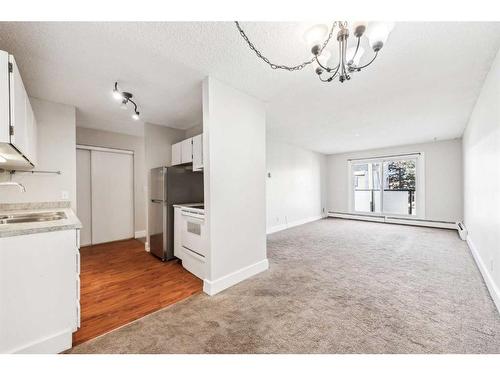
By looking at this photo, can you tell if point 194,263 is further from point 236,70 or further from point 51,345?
point 236,70

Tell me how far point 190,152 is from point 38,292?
214 cm

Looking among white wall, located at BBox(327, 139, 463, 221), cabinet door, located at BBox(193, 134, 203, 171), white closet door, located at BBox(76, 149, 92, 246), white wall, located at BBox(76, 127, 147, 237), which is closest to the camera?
cabinet door, located at BBox(193, 134, 203, 171)

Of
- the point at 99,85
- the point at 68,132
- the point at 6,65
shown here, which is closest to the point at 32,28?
the point at 6,65

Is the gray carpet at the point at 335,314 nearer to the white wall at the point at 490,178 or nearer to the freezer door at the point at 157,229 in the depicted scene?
the white wall at the point at 490,178

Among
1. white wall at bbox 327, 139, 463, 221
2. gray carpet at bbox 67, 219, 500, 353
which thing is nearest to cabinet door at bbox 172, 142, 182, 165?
gray carpet at bbox 67, 219, 500, 353

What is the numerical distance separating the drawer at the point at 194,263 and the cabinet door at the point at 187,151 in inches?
52.2

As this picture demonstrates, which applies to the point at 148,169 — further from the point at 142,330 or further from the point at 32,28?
the point at 142,330

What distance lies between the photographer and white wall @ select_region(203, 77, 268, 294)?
86.7 inches

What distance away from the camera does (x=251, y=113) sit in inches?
105

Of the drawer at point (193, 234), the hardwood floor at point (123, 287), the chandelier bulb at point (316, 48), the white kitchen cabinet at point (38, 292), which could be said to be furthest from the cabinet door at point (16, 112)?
the chandelier bulb at point (316, 48)

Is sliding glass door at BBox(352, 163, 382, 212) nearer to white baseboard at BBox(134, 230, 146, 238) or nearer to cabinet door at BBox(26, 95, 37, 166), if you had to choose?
white baseboard at BBox(134, 230, 146, 238)

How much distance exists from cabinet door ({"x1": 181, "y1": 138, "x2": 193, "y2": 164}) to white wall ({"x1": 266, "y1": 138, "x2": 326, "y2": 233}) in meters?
2.46

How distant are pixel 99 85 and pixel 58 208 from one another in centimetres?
173

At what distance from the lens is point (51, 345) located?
4.57ft
